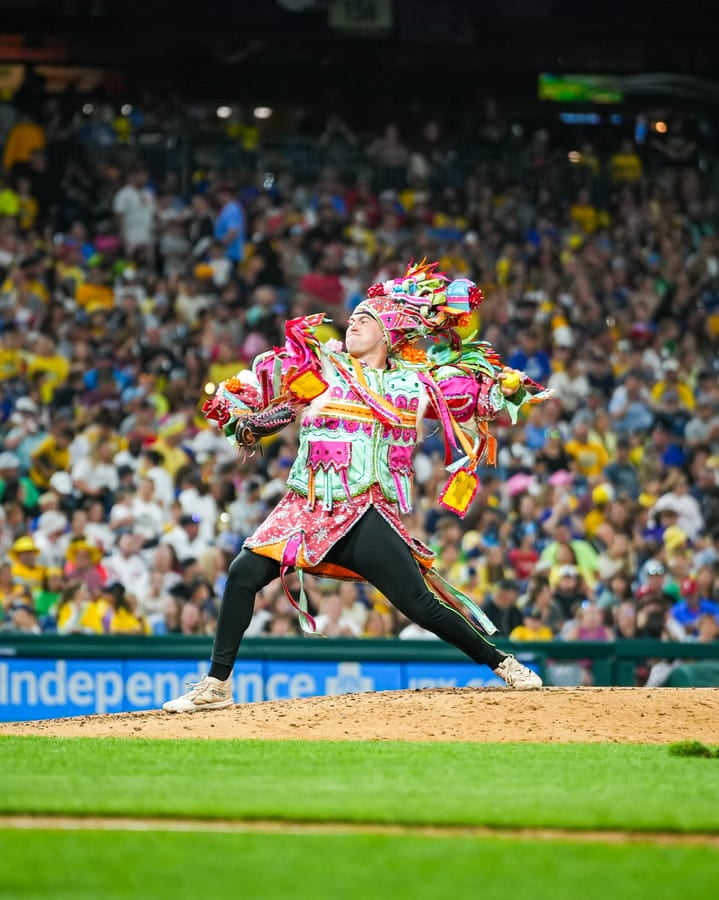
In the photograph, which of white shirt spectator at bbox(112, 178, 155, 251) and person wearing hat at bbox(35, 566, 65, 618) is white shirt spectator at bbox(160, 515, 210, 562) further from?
white shirt spectator at bbox(112, 178, 155, 251)

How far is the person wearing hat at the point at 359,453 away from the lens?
9.13m

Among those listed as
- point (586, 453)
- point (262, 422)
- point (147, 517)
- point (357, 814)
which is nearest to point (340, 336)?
point (586, 453)

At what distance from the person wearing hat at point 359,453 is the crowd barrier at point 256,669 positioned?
2818 mm

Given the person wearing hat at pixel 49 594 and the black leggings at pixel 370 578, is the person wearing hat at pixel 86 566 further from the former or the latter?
the black leggings at pixel 370 578

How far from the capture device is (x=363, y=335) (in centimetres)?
943

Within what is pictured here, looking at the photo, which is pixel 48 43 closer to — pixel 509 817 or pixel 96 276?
pixel 96 276

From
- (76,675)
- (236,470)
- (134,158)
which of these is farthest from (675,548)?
(134,158)

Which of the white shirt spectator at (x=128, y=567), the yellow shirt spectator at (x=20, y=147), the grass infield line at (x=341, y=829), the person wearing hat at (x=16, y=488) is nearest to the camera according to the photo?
the grass infield line at (x=341, y=829)

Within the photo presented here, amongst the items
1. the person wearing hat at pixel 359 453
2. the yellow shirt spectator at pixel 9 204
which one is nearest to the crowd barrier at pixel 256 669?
the person wearing hat at pixel 359 453

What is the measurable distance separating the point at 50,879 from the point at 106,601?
887 centimetres

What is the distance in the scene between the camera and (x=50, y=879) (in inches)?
215

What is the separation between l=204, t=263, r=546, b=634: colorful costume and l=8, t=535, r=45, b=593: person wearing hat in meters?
6.02

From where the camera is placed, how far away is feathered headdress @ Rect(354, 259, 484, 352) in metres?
9.54

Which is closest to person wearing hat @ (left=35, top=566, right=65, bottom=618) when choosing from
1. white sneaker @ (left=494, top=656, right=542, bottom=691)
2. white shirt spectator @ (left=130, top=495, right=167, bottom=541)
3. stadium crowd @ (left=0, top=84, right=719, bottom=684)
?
stadium crowd @ (left=0, top=84, right=719, bottom=684)
